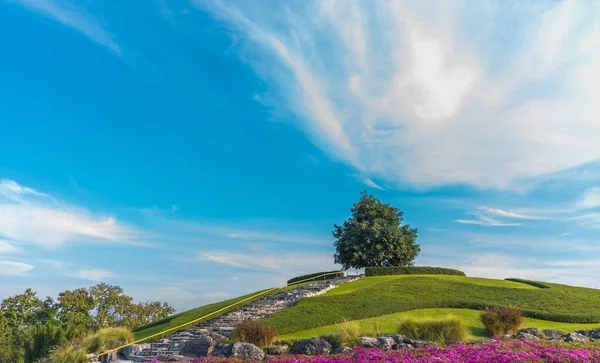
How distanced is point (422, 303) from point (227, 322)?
9.20m

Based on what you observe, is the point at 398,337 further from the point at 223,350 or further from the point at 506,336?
the point at 223,350

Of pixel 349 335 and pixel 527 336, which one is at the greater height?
pixel 349 335

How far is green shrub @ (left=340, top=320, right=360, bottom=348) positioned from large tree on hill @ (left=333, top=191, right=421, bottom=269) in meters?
22.1

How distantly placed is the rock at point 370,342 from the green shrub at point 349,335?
0.61ft

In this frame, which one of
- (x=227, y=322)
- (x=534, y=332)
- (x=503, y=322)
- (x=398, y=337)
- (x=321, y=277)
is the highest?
(x=321, y=277)

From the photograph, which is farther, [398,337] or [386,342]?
[398,337]

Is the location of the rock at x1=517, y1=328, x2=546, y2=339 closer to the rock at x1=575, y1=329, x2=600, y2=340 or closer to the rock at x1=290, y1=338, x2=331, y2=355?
the rock at x1=575, y1=329, x2=600, y2=340

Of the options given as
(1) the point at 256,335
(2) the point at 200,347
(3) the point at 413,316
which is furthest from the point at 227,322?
(3) the point at 413,316

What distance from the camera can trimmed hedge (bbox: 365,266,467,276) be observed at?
31.0 metres

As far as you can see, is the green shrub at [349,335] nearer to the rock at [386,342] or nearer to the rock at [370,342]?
the rock at [370,342]

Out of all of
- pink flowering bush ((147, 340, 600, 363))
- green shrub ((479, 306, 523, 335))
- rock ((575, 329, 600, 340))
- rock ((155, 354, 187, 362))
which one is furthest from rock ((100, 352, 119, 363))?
rock ((575, 329, 600, 340))

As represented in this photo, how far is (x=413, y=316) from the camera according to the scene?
15.8 meters

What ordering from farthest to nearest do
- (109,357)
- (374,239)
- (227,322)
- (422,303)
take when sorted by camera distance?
(374,239)
(227,322)
(422,303)
(109,357)

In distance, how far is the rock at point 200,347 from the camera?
13405 millimetres
